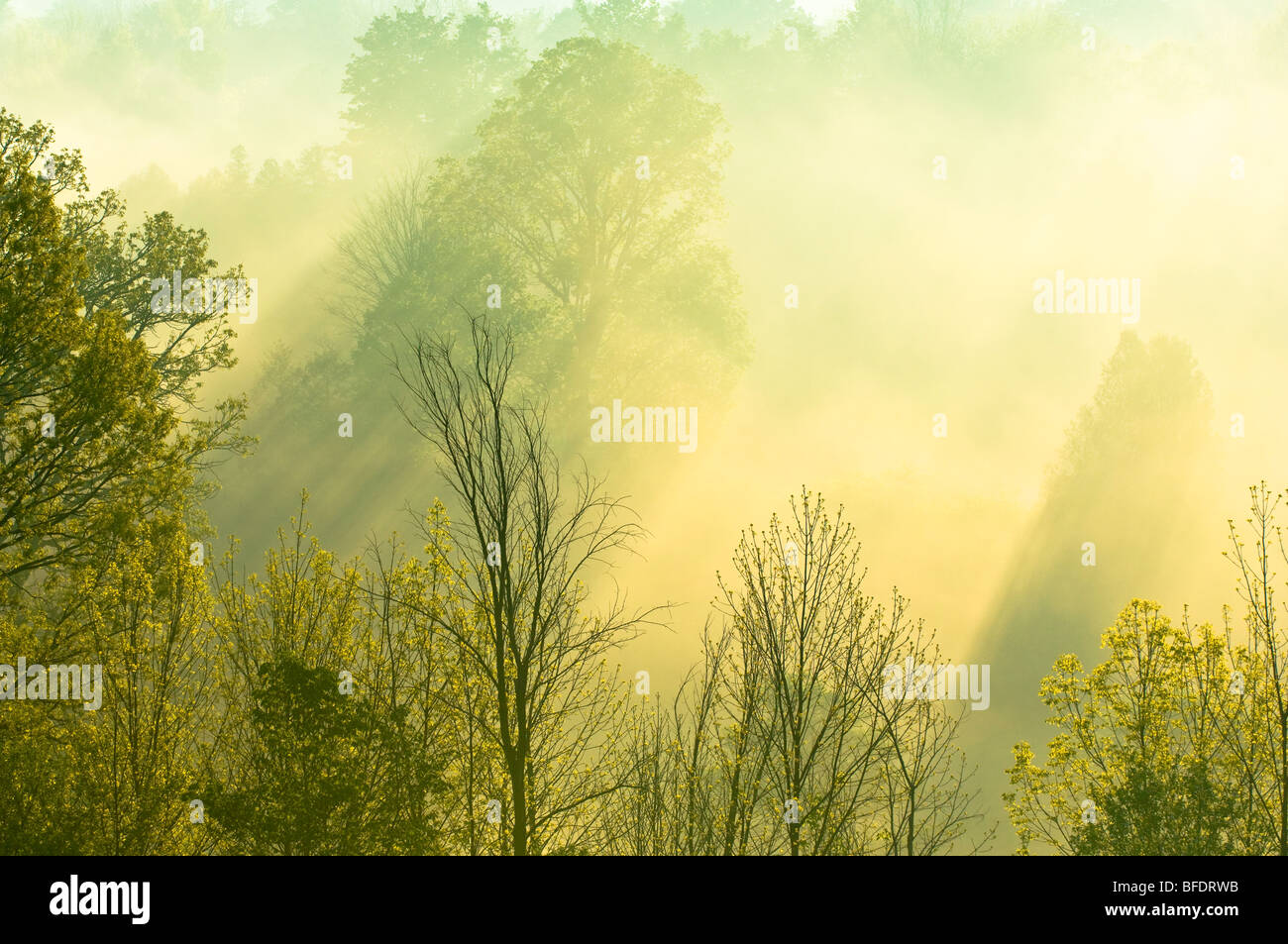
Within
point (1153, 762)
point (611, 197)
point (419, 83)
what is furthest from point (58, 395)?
point (419, 83)

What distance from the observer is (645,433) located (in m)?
42.7

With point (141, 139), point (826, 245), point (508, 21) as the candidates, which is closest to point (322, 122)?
point (141, 139)

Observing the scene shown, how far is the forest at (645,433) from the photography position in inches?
541

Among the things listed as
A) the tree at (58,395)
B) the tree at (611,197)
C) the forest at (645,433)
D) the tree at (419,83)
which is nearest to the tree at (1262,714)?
the forest at (645,433)

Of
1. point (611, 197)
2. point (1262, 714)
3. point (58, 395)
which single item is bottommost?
point (1262, 714)

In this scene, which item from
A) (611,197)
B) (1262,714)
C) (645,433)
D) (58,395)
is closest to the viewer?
(58,395)

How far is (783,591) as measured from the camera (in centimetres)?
1359

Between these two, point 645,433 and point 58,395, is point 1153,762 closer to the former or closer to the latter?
point 58,395

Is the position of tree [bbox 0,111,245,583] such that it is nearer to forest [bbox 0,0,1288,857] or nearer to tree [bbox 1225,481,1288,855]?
forest [bbox 0,0,1288,857]

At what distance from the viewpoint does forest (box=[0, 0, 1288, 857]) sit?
13750 mm

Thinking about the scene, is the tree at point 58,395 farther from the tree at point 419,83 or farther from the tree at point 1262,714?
the tree at point 419,83

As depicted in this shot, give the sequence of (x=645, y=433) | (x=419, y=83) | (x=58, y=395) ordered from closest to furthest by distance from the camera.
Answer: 1. (x=58, y=395)
2. (x=645, y=433)
3. (x=419, y=83)

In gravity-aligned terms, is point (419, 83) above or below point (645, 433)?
above

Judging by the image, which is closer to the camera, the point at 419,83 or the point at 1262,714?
the point at 1262,714
